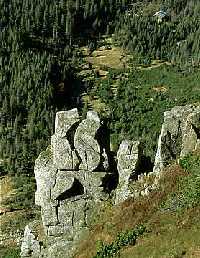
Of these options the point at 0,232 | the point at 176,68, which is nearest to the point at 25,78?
the point at 176,68

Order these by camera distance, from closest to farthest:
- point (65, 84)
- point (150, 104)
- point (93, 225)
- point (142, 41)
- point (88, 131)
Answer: point (93, 225), point (88, 131), point (150, 104), point (65, 84), point (142, 41)

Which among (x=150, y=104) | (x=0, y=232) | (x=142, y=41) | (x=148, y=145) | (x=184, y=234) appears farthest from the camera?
(x=142, y=41)

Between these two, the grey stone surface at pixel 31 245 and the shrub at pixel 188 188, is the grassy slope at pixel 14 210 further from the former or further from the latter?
the shrub at pixel 188 188

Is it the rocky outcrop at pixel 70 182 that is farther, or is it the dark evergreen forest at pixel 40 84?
the dark evergreen forest at pixel 40 84

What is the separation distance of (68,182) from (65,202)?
1356mm

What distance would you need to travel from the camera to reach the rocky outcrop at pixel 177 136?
47.7 meters

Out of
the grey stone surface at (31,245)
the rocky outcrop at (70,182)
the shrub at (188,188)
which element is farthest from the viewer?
the grey stone surface at (31,245)

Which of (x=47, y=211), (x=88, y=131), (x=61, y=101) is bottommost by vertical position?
(x=61, y=101)

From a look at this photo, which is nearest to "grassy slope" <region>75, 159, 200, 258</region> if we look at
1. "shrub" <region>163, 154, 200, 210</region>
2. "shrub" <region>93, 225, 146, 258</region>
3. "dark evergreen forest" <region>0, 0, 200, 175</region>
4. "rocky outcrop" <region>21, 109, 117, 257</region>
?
"shrub" <region>163, 154, 200, 210</region>

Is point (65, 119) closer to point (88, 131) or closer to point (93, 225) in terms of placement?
point (88, 131)

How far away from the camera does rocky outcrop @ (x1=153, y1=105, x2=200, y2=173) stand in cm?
4769

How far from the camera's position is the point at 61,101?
553 ft

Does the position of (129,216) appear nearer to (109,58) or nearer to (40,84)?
(40,84)

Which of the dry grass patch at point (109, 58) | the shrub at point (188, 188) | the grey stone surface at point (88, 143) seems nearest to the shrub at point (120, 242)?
the shrub at point (188, 188)
